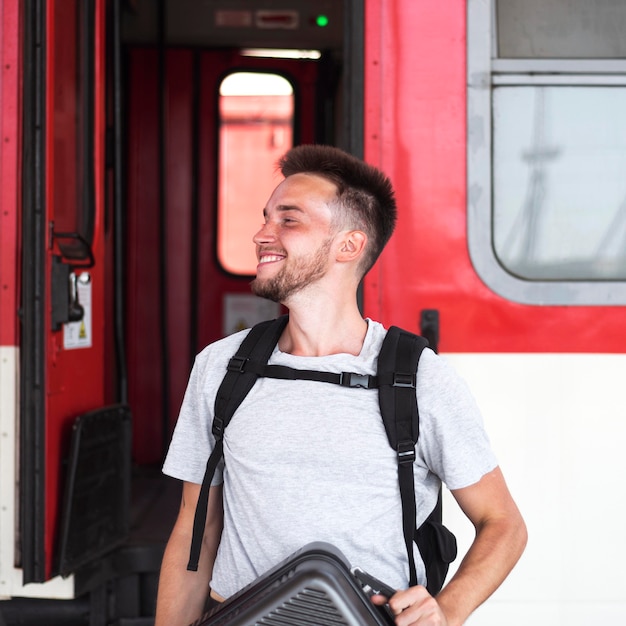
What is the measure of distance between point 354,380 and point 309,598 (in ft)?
1.29

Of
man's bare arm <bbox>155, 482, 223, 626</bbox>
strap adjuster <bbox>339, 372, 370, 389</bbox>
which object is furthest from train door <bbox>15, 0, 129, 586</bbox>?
strap adjuster <bbox>339, 372, 370, 389</bbox>

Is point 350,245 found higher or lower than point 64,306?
higher

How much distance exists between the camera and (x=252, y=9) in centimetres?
403

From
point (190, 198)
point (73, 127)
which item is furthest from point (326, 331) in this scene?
point (190, 198)

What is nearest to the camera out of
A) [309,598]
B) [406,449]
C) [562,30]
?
[309,598]

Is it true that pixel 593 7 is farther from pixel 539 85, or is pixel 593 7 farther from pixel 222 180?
pixel 222 180

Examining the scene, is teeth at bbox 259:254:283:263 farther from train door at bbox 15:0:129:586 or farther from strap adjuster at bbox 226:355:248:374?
train door at bbox 15:0:129:586

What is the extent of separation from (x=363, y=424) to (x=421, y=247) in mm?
931

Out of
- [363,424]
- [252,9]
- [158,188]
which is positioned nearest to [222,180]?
[158,188]

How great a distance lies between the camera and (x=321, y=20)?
4059 mm

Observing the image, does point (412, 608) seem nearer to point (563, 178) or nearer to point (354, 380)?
point (354, 380)

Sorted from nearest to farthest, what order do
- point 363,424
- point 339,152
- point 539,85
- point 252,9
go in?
point 363,424, point 339,152, point 539,85, point 252,9

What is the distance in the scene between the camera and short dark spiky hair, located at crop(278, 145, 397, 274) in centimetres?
160

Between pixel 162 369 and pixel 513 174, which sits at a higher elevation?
pixel 513 174
